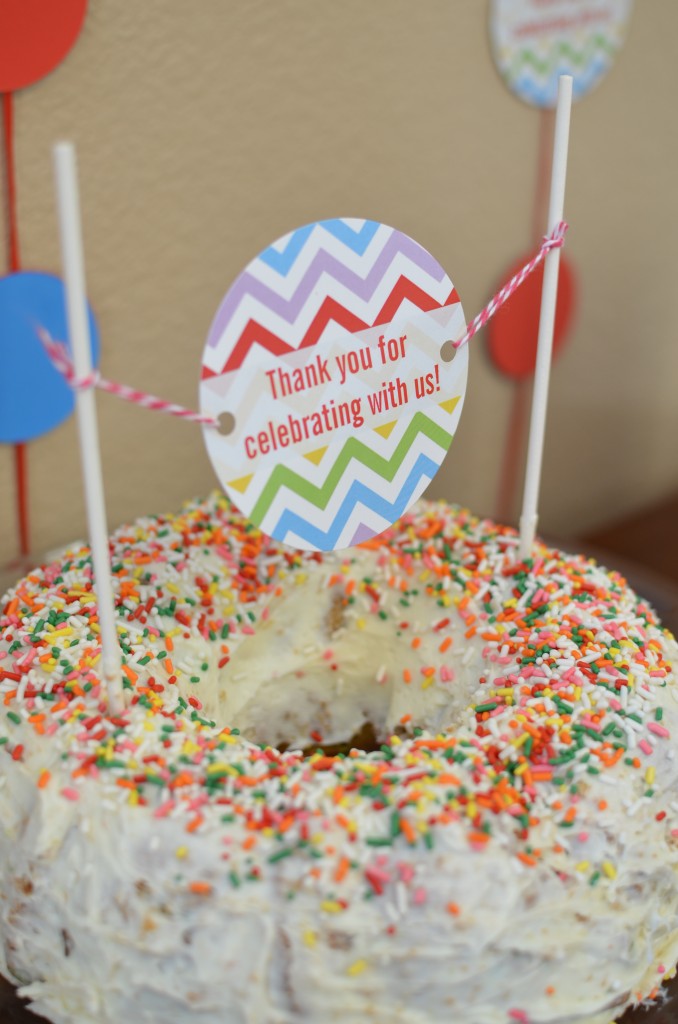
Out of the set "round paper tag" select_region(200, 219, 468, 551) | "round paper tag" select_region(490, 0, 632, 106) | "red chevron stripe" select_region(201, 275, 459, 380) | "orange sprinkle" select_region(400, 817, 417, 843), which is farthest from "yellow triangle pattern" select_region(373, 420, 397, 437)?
"round paper tag" select_region(490, 0, 632, 106)

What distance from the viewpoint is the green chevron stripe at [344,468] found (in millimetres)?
1145

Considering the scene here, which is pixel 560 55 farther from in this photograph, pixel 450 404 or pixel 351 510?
pixel 351 510

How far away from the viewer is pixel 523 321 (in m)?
2.27

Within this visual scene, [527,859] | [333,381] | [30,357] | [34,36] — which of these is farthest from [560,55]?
[527,859]

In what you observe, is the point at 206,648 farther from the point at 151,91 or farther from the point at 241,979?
the point at 151,91

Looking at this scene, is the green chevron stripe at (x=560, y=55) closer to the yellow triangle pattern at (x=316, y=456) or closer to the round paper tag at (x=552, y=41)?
the round paper tag at (x=552, y=41)

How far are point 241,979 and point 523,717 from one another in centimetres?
39

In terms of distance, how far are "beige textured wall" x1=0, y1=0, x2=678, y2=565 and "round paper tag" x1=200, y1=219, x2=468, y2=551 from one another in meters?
0.69

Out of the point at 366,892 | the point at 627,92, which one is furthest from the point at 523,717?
the point at 627,92

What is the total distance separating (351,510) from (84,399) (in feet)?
1.15

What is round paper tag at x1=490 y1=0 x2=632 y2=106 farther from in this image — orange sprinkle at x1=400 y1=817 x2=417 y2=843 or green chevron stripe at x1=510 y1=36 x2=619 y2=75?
orange sprinkle at x1=400 y1=817 x2=417 y2=843

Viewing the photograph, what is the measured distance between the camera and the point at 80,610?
1.30 metres

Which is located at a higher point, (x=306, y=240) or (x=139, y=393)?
(x=306, y=240)

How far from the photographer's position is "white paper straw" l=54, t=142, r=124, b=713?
90 cm
